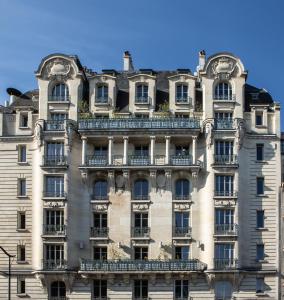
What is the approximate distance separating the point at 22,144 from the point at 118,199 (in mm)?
9969

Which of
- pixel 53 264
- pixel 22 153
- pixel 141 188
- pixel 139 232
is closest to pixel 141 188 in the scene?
pixel 141 188

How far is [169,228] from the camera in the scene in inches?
2227

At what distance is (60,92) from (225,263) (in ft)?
68.4

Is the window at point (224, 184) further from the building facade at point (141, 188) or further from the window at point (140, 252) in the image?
the window at point (140, 252)

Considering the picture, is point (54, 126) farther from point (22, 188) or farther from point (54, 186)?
point (22, 188)

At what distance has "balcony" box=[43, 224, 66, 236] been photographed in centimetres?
5569

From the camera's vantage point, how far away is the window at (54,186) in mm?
56375

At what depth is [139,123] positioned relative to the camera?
2255 inches

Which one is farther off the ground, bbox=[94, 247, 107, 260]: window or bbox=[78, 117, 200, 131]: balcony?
bbox=[78, 117, 200, 131]: balcony

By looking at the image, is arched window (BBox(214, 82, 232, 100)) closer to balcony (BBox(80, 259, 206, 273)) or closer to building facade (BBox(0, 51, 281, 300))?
building facade (BBox(0, 51, 281, 300))

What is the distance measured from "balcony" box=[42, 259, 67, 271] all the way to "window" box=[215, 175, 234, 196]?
14.3m

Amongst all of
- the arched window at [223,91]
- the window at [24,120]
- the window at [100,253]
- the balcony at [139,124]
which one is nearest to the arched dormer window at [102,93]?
the balcony at [139,124]

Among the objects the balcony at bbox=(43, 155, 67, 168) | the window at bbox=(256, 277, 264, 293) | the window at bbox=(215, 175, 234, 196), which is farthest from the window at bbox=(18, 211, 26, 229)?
the window at bbox=(256, 277, 264, 293)

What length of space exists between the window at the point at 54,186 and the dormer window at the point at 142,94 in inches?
386
